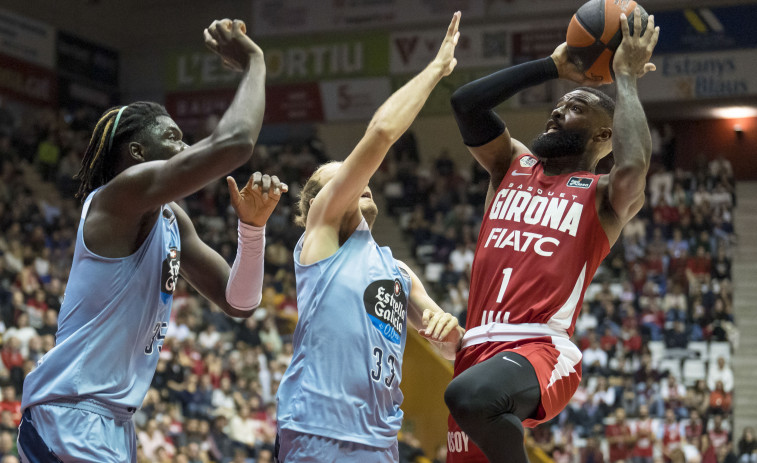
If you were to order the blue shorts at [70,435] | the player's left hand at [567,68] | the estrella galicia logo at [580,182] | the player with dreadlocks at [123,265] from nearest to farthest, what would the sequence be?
the player with dreadlocks at [123,265] < the blue shorts at [70,435] < the estrella galicia logo at [580,182] < the player's left hand at [567,68]

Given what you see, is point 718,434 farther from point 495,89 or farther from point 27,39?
point 27,39

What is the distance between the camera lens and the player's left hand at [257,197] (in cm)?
369

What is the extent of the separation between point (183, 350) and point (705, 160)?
12.1 m

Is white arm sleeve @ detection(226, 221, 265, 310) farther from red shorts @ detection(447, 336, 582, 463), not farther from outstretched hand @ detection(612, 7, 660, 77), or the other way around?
outstretched hand @ detection(612, 7, 660, 77)

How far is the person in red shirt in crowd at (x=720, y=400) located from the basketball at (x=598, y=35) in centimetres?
1108

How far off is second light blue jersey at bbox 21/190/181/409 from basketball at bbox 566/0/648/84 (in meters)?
2.04

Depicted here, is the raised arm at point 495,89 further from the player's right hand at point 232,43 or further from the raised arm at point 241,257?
the player's right hand at point 232,43

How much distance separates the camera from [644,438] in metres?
13.2

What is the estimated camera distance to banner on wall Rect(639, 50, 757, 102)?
18.8m

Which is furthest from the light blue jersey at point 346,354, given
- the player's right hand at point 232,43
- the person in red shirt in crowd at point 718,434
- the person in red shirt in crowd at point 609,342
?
the person in red shirt in crowd at point 609,342

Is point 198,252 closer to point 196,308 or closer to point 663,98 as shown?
point 196,308

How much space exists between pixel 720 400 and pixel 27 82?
1643 centimetres

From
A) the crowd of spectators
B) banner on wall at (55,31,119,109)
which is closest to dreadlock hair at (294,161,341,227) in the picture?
the crowd of spectators

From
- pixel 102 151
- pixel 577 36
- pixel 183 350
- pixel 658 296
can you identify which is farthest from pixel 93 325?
pixel 658 296
